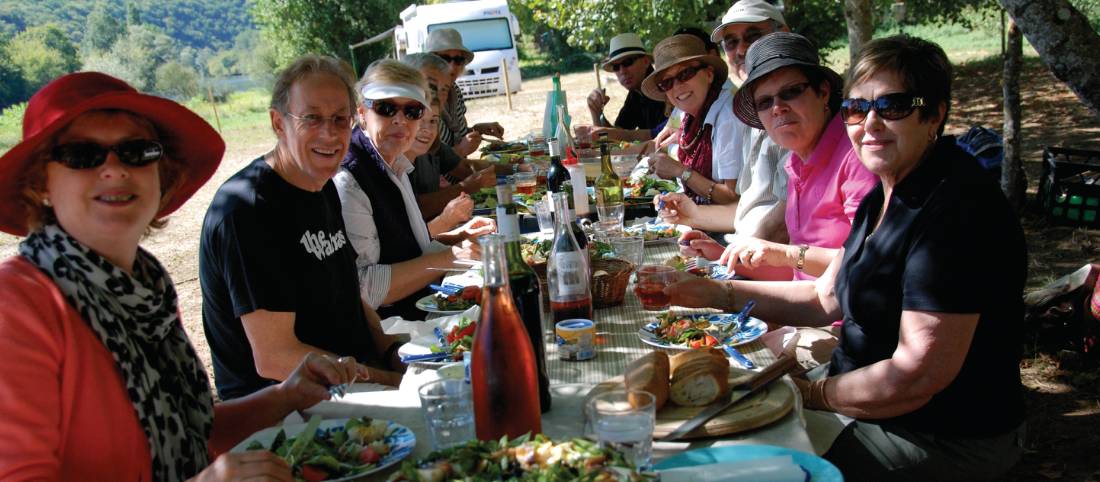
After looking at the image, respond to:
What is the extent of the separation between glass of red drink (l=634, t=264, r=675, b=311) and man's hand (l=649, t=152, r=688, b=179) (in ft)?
7.97

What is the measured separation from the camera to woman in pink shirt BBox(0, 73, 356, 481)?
1.46 metres

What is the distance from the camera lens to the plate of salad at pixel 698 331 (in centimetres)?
238

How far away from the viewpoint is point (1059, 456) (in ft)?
11.9

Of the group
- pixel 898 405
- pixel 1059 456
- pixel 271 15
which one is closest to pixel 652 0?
pixel 1059 456

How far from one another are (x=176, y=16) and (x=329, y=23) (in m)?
68.9

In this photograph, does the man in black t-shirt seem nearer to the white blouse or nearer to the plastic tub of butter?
the white blouse

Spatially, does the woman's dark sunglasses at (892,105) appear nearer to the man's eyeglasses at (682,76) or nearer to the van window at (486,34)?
the man's eyeglasses at (682,76)

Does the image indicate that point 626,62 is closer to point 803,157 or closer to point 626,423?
point 803,157

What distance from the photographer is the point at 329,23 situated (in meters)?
38.4

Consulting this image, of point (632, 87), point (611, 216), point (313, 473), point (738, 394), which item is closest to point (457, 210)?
point (611, 216)

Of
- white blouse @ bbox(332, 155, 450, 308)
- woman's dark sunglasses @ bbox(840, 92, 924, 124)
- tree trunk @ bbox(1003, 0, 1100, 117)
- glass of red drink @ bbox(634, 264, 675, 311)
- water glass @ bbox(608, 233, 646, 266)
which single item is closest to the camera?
woman's dark sunglasses @ bbox(840, 92, 924, 124)

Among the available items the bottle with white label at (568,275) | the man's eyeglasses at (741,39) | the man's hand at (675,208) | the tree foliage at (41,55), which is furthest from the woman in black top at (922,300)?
the tree foliage at (41,55)

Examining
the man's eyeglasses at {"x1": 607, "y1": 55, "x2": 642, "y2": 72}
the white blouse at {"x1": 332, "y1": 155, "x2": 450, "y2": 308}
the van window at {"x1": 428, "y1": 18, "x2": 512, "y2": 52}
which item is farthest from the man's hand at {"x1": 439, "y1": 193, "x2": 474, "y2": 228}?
the van window at {"x1": 428, "y1": 18, "x2": 512, "y2": 52}

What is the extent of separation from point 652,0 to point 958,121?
7.10 m
